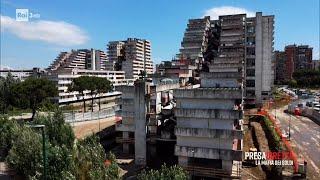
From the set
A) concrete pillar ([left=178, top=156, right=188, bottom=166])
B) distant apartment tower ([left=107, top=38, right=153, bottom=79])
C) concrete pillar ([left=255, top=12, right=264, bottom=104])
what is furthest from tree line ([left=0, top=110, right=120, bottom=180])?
distant apartment tower ([left=107, top=38, right=153, bottom=79])

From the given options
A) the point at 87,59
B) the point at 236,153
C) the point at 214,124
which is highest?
the point at 87,59

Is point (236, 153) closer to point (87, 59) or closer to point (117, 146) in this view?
point (117, 146)

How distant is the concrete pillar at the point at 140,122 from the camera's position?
40062 mm

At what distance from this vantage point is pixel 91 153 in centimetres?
2612

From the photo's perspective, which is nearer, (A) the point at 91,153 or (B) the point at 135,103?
(A) the point at 91,153

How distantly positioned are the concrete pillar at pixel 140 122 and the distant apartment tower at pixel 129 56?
10870cm

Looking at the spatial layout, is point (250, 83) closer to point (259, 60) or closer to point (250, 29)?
point (259, 60)

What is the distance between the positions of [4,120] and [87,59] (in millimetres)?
121184

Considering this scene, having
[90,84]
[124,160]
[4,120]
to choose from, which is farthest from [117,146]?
[90,84]

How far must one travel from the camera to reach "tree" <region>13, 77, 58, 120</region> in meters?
66.2

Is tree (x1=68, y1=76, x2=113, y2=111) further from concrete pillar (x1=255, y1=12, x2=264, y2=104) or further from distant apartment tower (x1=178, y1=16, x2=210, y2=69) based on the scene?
concrete pillar (x1=255, y1=12, x2=264, y2=104)

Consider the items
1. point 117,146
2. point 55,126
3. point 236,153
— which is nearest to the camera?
point 236,153

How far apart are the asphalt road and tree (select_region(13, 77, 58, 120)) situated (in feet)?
148

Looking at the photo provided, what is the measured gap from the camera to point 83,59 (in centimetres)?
16075
